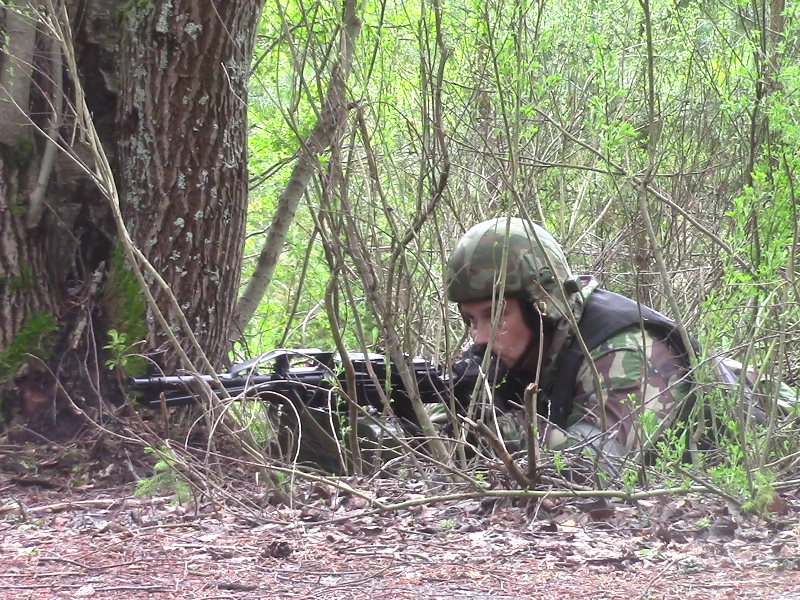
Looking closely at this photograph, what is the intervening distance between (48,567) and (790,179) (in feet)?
7.25

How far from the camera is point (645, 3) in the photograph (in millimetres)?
2629

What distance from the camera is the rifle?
3.24 m

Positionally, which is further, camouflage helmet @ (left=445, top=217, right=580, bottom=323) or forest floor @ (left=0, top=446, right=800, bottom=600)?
camouflage helmet @ (left=445, top=217, right=580, bottom=323)

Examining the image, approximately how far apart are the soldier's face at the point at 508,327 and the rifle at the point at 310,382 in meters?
0.26

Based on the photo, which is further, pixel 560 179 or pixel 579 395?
pixel 560 179

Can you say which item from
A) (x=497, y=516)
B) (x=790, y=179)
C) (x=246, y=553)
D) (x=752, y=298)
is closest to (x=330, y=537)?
(x=246, y=553)

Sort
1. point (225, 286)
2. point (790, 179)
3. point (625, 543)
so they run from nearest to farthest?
point (625, 543)
point (790, 179)
point (225, 286)

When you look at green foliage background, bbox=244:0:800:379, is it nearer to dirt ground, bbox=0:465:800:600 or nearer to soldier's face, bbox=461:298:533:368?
soldier's face, bbox=461:298:533:368

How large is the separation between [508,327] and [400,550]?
178 centimetres

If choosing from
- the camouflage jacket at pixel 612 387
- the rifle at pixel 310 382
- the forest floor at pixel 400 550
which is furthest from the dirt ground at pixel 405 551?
the camouflage jacket at pixel 612 387

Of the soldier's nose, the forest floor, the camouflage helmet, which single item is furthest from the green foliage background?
the forest floor

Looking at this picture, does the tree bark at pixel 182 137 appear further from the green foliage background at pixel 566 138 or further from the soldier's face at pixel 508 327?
the soldier's face at pixel 508 327

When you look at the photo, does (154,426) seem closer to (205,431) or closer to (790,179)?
(205,431)

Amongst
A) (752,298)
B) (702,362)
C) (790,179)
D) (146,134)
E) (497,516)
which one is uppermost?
(146,134)
